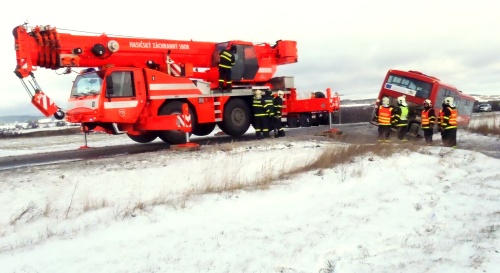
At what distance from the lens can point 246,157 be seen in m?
9.69

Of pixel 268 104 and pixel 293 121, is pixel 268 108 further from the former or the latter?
pixel 293 121

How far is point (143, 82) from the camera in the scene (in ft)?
38.5

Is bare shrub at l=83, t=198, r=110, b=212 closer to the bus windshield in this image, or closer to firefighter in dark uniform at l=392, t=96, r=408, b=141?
firefighter in dark uniform at l=392, t=96, r=408, b=141

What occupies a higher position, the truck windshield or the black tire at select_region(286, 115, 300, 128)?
the truck windshield

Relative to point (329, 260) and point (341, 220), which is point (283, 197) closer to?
point (341, 220)

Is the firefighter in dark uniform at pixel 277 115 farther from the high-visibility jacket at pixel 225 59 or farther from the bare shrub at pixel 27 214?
the bare shrub at pixel 27 214

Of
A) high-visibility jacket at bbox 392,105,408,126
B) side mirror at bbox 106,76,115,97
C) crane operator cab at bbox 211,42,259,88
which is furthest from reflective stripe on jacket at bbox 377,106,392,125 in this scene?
side mirror at bbox 106,76,115,97

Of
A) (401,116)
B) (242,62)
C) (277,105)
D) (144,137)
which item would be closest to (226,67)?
(242,62)

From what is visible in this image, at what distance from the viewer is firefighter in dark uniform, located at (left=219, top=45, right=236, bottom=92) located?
43.4ft

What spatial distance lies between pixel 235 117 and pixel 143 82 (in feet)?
11.1

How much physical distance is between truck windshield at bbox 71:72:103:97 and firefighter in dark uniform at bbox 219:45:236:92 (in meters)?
3.68

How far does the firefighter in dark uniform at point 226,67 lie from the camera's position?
1323 centimetres

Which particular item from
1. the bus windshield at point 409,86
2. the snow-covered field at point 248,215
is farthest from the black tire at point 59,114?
the bus windshield at point 409,86

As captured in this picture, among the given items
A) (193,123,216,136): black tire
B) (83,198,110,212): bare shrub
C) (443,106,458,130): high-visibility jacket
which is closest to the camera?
(83,198,110,212): bare shrub
